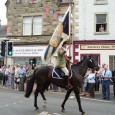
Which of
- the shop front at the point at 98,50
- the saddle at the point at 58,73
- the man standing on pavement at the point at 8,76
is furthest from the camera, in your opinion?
the shop front at the point at 98,50

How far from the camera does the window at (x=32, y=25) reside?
35688 mm

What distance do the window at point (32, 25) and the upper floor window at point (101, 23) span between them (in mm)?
5841

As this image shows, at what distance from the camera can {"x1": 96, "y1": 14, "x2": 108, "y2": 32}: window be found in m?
32.9

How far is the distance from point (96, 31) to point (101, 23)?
0.84 meters

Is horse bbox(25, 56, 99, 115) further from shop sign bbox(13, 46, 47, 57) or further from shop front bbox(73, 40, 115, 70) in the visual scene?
shop sign bbox(13, 46, 47, 57)

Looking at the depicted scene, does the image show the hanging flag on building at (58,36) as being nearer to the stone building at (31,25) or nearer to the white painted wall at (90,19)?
the white painted wall at (90,19)

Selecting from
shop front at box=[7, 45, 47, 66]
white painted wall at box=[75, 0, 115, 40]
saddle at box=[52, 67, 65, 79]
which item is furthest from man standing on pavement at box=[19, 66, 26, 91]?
saddle at box=[52, 67, 65, 79]

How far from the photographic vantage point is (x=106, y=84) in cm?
2062

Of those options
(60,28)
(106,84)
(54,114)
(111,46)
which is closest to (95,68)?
(54,114)

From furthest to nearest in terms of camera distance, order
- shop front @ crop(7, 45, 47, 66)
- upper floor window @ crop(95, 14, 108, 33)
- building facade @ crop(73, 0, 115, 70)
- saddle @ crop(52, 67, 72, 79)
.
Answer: shop front @ crop(7, 45, 47, 66) < upper floor window @ crop(95, 14, 108, 33) < building facade @ crop(73, 0, 115, 70) < saddle @ crop(52, 67, 72, 79)

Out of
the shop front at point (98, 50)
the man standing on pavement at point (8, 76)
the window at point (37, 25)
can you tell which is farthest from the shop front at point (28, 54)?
the man standing on pavement at point (8, 76)

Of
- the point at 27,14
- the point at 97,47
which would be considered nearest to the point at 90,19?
the point at 97,47

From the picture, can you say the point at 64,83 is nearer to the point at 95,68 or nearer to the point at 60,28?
the point at 95,68

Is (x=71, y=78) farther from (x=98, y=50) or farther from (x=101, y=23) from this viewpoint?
(x=101, y=23)
